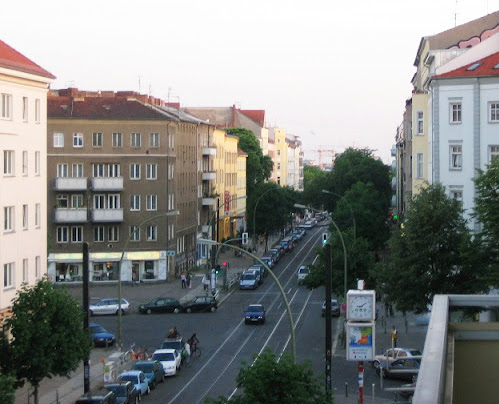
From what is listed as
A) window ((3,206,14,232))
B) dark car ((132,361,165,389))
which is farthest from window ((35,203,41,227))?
dark car ((132,361,165,389))

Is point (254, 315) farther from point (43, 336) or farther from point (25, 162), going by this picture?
point (43, 336)

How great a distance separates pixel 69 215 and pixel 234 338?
26024 mm

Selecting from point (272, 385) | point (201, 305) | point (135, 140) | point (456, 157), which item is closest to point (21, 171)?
point (201, 305)

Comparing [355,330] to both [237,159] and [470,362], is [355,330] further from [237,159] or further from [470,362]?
[237,159]

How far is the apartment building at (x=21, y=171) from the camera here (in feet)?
136

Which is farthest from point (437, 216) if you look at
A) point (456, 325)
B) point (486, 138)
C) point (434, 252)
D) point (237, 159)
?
point (237, 159)

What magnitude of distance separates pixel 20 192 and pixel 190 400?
42.3 ft

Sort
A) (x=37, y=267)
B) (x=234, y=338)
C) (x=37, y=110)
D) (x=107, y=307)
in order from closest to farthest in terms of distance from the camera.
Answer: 1. (x=37, y=267)
2. (x=37, y=110)
3. (x=234, y=338)
4. (x=107, y=307)

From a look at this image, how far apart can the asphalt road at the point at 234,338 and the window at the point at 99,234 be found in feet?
34.8

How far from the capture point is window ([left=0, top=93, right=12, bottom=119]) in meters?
41.7

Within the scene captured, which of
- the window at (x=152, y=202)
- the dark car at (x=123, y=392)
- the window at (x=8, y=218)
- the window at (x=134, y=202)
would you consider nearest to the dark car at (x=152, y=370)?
the dark car at (x=123, y=392)

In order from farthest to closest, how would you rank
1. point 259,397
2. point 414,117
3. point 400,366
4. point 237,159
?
1. point 237,159
2. point 414,117
3. point 400,366
4. point 259,397

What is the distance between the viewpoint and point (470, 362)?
431 inches

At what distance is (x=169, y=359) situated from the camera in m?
41.8
